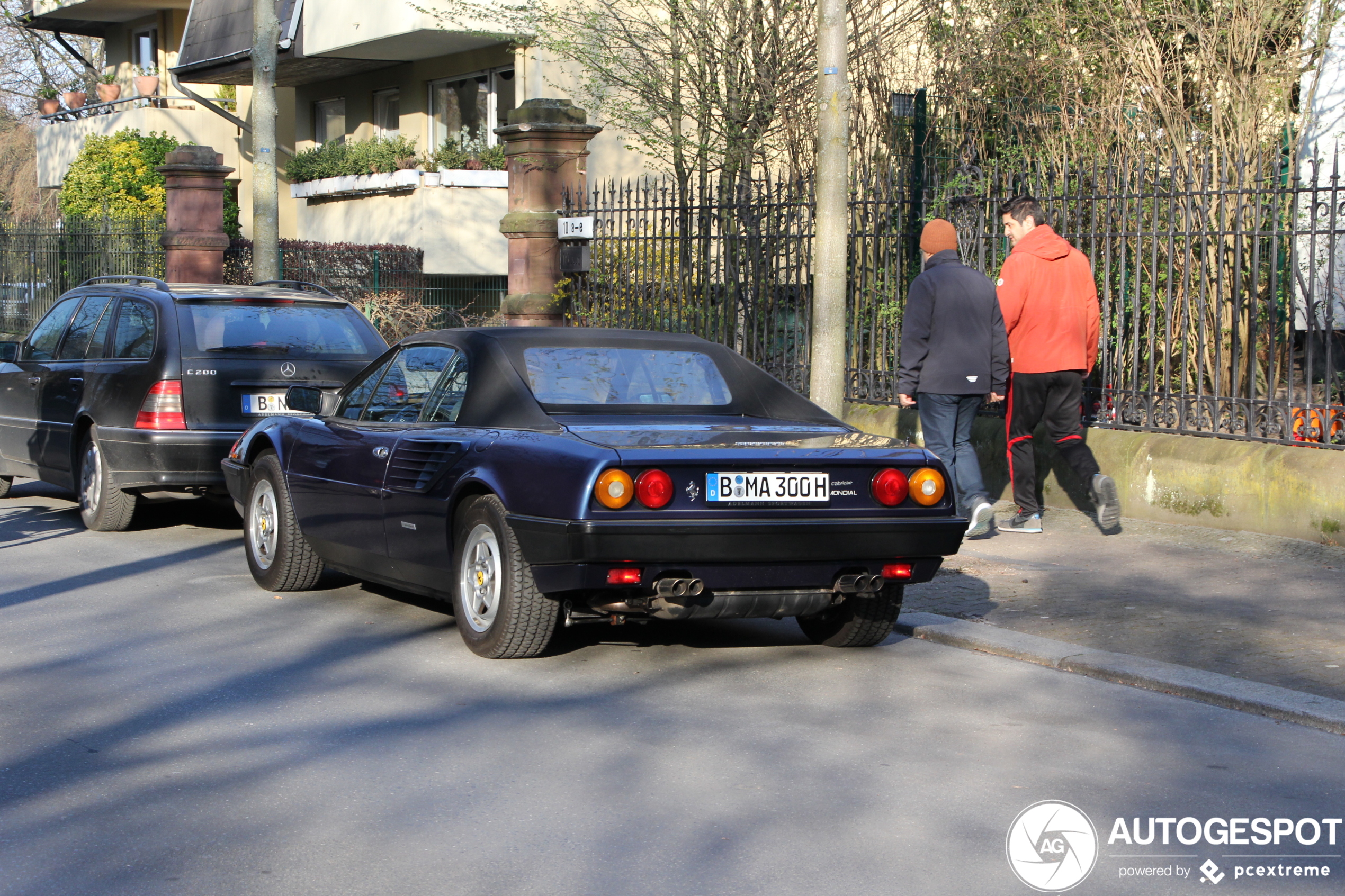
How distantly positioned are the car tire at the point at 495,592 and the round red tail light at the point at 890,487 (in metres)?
1.33

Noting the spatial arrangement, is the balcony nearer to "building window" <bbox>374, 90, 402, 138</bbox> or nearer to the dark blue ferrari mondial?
"building window" <bbox>374, 90, 402, 138</bbox>

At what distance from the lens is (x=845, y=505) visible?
6.11 meters

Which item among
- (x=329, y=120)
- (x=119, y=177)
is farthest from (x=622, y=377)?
(x=119, y=177)

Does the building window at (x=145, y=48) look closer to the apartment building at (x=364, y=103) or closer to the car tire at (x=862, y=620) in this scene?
the apartment building at (x=364, y=103)

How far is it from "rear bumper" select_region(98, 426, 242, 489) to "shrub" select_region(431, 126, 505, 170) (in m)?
14.5

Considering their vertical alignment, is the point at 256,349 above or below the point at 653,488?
above

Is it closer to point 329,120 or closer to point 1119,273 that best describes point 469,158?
point 329,120

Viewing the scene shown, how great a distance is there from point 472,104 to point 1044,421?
17397 mm

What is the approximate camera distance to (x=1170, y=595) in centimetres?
789

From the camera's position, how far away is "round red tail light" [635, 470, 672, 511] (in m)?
5.79

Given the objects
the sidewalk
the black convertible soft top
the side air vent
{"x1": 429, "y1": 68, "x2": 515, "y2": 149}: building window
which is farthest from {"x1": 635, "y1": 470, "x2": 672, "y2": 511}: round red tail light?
{"x1": 429, "y1": 68, "x2": 515, "y2": 149}: building window

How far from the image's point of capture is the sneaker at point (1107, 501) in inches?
376

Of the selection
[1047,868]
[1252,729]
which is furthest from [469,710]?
[1252,729]

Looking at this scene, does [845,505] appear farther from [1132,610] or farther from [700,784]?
[1132,610]
